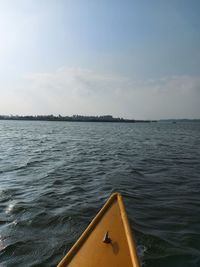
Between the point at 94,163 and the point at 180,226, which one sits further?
the point at 94,163

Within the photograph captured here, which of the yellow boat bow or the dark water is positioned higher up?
the yellow boat bow

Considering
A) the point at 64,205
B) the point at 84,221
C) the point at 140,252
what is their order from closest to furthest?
the point at 140,252, the point at 84,221, the point at 64,205

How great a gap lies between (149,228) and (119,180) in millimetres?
5963

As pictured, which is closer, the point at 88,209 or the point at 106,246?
the point at 106,246

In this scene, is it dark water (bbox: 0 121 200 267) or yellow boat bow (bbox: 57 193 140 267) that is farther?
dark water (bbox: 0 121 200 267)

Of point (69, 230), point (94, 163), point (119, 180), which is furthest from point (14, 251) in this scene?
point (94, 163)

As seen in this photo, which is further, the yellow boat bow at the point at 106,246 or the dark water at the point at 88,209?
the dark water at the point at 88,209

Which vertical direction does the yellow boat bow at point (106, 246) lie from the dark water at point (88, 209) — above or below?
above

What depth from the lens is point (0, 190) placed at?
12.0m

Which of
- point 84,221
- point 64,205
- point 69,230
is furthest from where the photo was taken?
point 64,205

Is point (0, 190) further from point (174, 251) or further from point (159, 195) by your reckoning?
point (174, 251)

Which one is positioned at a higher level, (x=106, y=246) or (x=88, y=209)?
(x=106, y=246)

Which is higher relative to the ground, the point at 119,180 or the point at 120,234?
the point at 120,234

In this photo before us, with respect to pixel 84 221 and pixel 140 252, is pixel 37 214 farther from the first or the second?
pixel 140 252
